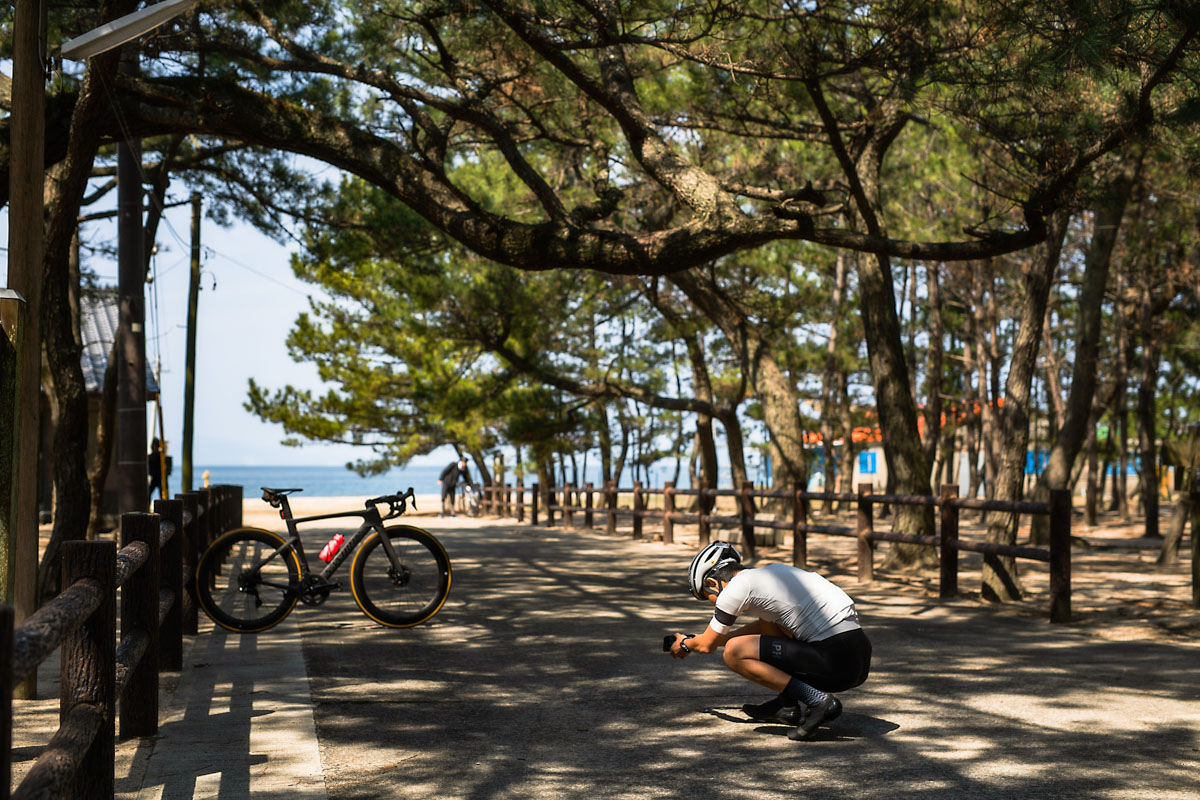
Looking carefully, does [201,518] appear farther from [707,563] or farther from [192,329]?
[192,329]

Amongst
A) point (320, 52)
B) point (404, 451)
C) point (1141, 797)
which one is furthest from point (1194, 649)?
point (404, 451)

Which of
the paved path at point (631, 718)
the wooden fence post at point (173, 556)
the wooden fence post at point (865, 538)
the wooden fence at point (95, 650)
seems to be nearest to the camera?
the wooden fence at point (95, 650)

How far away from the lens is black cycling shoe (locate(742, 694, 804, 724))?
16.9ft

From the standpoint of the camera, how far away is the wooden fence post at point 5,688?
1.96m

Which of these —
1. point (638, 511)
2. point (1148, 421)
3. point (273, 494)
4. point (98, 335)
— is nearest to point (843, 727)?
point (273, 494)

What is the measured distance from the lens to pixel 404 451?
125 ft

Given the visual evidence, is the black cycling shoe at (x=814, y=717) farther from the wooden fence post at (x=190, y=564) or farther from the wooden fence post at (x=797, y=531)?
the wooden fence post at (x=797, y=531)

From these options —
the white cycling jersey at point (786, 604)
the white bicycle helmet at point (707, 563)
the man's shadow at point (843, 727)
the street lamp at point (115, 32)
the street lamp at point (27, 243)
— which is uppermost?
the street lamp at point (115, 32)

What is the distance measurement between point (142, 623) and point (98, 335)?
29504 millimetres

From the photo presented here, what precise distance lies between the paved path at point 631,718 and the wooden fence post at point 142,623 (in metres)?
0.15

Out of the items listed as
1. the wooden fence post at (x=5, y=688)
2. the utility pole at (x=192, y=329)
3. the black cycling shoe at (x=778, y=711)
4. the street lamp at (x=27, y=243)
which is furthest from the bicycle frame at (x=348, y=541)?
the utility pole at (x=192, y=329)

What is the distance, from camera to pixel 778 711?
5199mm

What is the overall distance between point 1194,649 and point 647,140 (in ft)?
19.2

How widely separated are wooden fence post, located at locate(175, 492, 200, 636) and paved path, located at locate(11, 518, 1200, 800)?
13.9 inches
